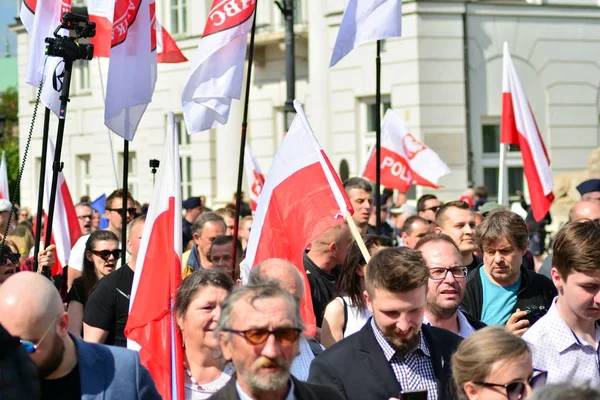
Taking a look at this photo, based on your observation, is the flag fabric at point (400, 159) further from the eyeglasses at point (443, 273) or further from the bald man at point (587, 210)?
the eyeglasses at point (443, 273)

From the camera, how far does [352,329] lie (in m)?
6.74

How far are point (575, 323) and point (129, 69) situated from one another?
4921mm

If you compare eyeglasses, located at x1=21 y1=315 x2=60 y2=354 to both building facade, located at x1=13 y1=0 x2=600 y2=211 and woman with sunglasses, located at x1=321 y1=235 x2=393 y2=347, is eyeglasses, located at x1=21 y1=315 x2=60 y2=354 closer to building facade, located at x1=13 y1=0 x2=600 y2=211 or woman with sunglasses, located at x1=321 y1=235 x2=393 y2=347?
woman with sunglasses, located at x1=321 y1=235 x2=393 y2=347

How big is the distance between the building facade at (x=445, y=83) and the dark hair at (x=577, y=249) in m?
21.2

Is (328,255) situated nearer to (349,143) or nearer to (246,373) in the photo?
(246,373)

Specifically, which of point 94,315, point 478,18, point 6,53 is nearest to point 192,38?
point 478,18

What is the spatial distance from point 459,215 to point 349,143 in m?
19.6

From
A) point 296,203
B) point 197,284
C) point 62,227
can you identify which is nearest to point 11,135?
point 62,227

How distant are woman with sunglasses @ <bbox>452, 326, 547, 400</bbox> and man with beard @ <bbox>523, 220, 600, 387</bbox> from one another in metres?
0.81

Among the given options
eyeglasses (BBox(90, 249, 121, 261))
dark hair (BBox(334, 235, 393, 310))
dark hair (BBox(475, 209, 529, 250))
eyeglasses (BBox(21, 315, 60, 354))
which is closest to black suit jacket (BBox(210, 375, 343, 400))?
eyeglasses (BBox(21, 315, 60, 354))

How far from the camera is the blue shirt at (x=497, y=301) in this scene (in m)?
7.42

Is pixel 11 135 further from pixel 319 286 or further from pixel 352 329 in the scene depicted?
pixel 352 329

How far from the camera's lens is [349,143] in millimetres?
29094

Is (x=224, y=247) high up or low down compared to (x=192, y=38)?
down
